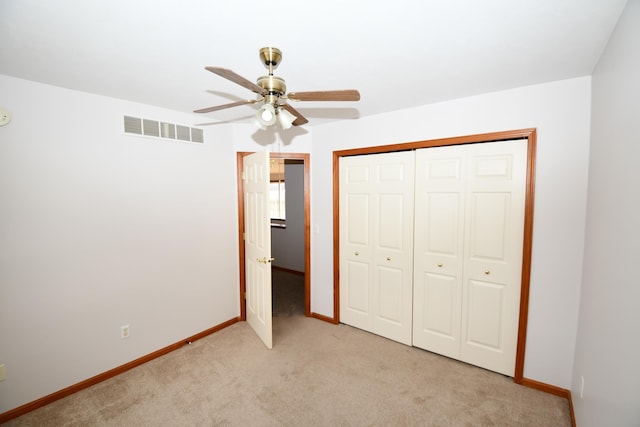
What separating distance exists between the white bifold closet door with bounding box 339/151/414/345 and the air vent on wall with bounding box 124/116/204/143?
1.63 metres

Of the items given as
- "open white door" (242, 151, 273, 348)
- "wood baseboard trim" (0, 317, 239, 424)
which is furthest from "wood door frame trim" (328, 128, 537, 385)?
"wood baseboard trim" (0, 317, 239, 424)

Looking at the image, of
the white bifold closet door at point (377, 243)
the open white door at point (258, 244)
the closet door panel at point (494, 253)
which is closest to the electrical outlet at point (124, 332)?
the open white door at point (258, 244)

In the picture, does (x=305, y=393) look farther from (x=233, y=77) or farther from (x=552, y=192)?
(x=552, y=192)

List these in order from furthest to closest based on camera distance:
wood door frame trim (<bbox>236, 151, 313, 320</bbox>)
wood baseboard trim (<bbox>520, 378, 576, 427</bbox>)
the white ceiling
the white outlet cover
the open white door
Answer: wood door frame trim (<bbox>236, 151, 313, 320</bbox>), the open white door, wood baseboard trim (<bbox>520, 378, 576, 427</bbox>), the white outlet cover, the white ceiling

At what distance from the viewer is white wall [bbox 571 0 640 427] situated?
44.1 inches

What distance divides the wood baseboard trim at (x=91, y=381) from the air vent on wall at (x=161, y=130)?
2.10 m

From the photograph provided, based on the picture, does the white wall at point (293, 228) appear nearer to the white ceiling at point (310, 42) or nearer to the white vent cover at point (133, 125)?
the white vent cover at point (133, 125)

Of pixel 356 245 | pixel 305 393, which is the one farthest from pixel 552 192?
pixel 305 393

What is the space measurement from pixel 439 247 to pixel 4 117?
3.50 m

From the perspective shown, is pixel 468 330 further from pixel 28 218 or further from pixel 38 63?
pixel 38 63

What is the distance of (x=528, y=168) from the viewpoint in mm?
2104

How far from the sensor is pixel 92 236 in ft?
7.42

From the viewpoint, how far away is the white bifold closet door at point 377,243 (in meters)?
2.77

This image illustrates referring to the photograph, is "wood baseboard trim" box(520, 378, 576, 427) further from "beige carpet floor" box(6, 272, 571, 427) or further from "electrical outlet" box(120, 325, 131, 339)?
"electrical outlet" box(120, 325, 131, 339)
